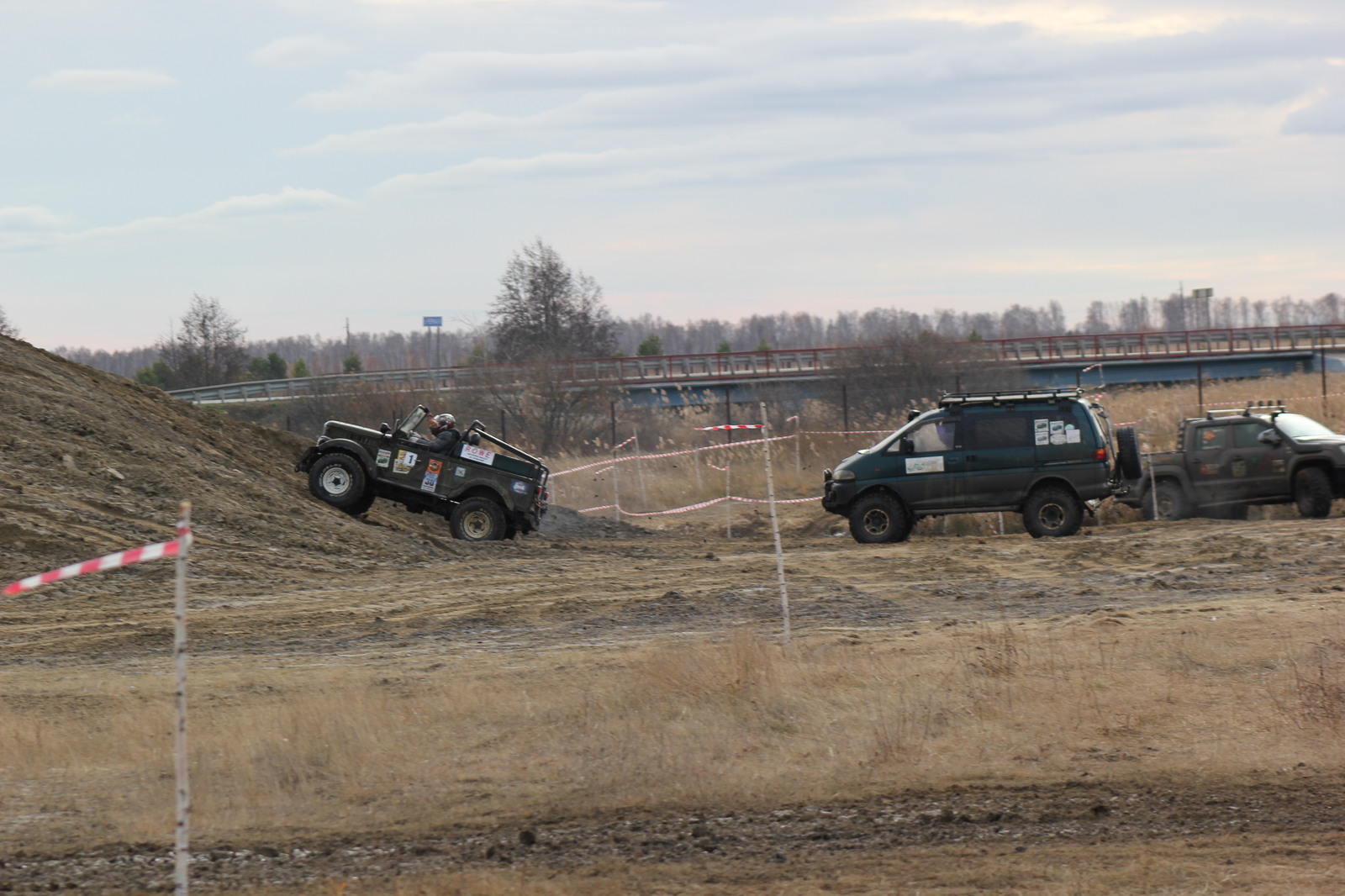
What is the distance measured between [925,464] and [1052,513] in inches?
81.1

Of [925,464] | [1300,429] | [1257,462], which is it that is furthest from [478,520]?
[1300,429]

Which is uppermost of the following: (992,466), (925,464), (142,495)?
(142,495)

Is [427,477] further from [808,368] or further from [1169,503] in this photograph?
[808,368]

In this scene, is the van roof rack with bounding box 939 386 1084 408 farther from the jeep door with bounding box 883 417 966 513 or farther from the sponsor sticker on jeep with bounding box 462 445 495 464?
the sponsor sticker on jeep with bounding box 462 445 495 464

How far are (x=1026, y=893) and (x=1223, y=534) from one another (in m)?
13.8

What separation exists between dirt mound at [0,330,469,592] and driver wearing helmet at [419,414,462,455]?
1430 millimetres

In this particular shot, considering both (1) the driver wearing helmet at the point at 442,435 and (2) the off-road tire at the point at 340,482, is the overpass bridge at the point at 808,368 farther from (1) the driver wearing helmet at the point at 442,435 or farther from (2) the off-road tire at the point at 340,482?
(2) the off-road tire at the point at 340,482

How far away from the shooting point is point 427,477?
1952 cm

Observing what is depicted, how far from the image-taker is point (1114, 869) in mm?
5957

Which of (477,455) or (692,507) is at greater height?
(477,455)

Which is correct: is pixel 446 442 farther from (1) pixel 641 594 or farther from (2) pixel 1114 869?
(2) pixel 1114 869

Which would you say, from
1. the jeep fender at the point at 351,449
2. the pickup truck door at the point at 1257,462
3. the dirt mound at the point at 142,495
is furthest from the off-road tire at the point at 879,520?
the jeep fender at the point at 351,449

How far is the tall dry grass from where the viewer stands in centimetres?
733

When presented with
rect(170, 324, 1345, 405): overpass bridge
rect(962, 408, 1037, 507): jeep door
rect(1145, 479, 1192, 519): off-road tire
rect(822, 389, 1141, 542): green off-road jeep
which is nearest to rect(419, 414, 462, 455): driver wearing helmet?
rect(822, 389, 1141, 542): green off-road jeep
